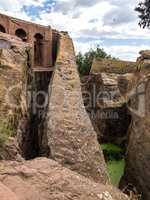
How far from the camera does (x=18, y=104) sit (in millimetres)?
6383

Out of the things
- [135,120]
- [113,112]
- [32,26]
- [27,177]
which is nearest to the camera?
[27,177]

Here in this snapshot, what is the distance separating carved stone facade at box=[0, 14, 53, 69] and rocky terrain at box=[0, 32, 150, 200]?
1527 millimetres

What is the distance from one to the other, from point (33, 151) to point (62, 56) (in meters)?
1.82

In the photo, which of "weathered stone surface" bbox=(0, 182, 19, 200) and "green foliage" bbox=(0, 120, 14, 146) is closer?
"weathered stone surface" bbox=(0, 182, 19, 200)

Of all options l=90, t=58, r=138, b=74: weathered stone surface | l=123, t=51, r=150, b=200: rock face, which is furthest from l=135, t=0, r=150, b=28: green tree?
l=123, t=51, r=150, b=200: rock face

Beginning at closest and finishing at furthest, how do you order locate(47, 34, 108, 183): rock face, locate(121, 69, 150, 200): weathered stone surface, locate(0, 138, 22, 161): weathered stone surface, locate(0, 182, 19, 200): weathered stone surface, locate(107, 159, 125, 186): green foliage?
locate(0, 182, 19, 200): weathered stone surface, locate(0, 138, 22, 161): weathered stone surface, locate(47, 34, 108, 183): rock face, locate(121, 69, 150, 200): weathered stone surface, locate(107, 159, 125, 186): green foliage

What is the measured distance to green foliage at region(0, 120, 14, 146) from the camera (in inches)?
196

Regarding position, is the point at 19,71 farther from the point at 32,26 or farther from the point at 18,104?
the point at 32,26

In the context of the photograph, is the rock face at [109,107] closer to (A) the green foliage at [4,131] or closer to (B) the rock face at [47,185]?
(A) the green foliage at [4,131]

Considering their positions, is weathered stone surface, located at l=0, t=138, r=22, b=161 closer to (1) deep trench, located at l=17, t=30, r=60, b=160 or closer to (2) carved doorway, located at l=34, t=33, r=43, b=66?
(1) deep trench, located at l=17, t=30, r=60, b=160

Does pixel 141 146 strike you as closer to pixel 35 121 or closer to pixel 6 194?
pixel 35 121

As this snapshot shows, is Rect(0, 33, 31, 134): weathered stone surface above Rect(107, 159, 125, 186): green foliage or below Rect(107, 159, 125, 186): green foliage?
above

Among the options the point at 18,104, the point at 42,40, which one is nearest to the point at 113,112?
the point at 42,40

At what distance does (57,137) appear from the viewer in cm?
626
